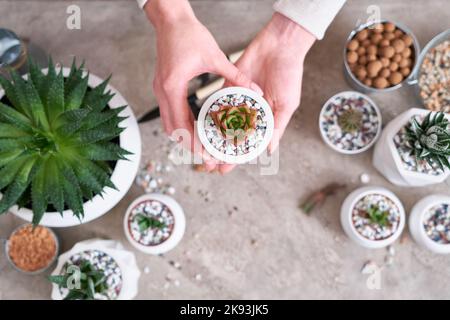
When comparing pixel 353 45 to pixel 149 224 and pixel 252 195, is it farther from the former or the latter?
pixel 149 224

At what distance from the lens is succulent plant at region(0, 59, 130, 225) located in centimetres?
75

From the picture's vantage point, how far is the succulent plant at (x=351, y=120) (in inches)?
42.3

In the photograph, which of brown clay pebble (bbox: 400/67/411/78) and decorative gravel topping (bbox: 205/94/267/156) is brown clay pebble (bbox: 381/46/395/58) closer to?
brown clay pebble (bbox: 400/67/411/78)

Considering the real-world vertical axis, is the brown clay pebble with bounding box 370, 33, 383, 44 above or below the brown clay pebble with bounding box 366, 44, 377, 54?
above

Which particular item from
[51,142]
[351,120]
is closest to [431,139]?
[351,120]

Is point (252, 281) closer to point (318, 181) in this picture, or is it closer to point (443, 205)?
point (318, 181)

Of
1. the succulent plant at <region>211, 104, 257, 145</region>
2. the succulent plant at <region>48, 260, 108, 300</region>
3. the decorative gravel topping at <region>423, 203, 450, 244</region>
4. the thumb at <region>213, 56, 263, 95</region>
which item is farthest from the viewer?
the decorative gravel topping at <region>423, 203, 450, 244</region>

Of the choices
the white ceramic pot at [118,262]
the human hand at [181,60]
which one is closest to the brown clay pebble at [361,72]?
the human hand at [181,60]

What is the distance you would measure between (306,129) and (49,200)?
62cm

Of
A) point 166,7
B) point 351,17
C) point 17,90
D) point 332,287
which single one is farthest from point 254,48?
point 332,287

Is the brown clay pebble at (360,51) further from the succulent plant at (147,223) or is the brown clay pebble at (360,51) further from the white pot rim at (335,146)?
the succulent plant at (147,223)

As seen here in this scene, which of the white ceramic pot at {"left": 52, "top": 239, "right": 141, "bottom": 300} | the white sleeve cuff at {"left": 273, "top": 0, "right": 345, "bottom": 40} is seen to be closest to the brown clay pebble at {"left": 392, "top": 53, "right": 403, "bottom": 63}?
the white sleeve cuff at {"left": 273, "top": 0, "right": 345, "bottom": 40}

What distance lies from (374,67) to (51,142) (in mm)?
720

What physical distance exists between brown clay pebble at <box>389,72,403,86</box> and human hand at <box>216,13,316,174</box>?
0.25 metres
